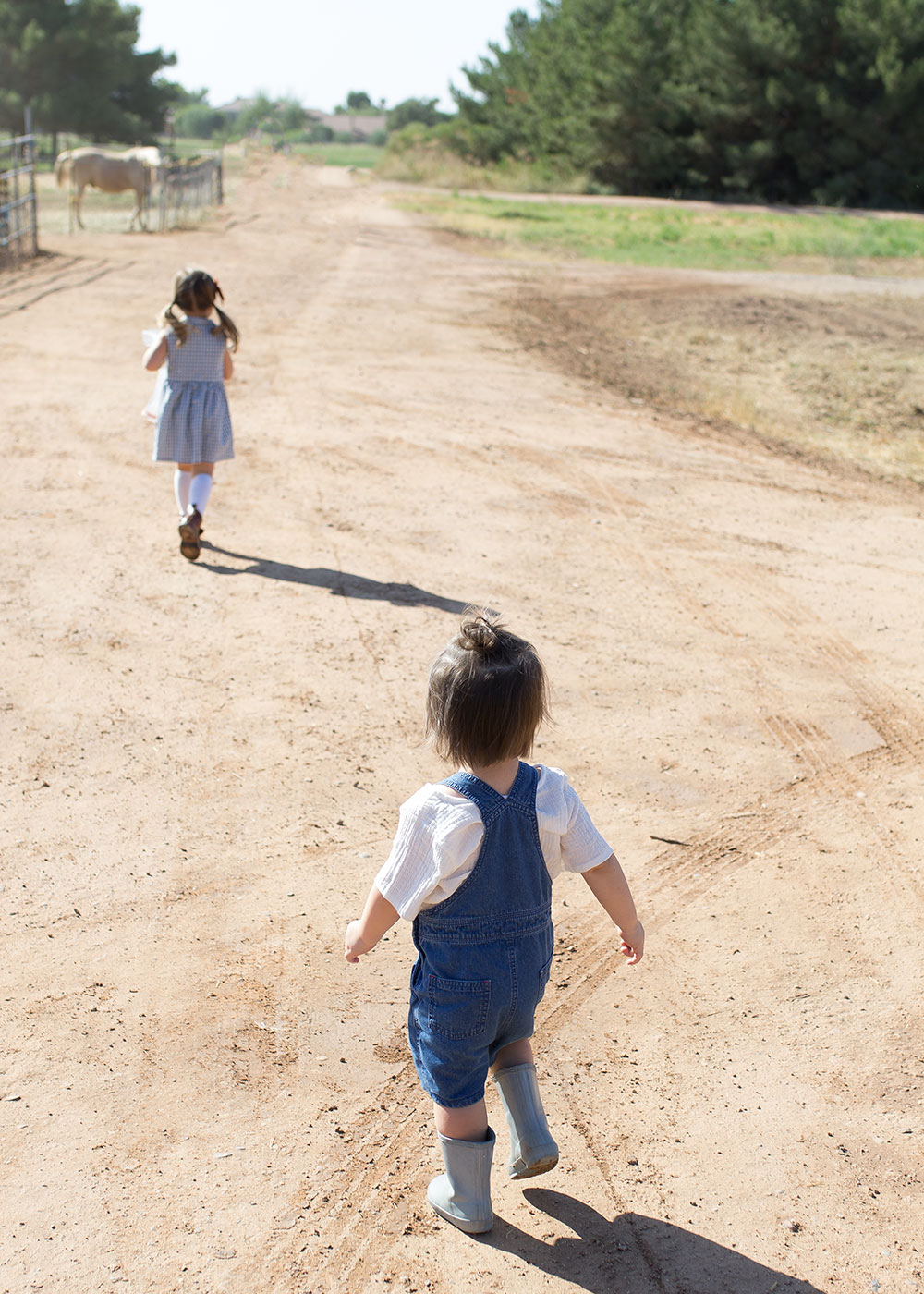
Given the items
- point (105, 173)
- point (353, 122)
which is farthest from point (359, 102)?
point (105, 173)

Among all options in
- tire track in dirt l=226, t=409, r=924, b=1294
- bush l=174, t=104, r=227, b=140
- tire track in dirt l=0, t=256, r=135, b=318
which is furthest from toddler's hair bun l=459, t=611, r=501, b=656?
bush l=174, t=104, r=227, b=140

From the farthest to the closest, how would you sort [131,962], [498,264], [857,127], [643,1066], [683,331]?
[857,127] < [498,264] < [683,331] < [131,962] < [643,1066]

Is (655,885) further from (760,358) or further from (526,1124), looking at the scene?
(760,358)

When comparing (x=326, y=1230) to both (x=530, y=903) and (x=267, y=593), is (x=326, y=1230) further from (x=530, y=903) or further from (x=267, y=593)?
(x=267, y=593)

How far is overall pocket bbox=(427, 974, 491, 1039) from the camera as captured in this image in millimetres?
2391

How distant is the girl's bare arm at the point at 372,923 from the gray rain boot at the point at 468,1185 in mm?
470

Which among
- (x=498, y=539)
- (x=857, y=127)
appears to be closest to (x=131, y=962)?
(x=498, y=539)

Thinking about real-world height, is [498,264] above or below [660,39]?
below

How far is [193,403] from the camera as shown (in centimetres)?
673

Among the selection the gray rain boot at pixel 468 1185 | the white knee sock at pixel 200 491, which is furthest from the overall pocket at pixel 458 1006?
the white knee sock at pixel 200 491

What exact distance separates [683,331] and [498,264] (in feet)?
19.6

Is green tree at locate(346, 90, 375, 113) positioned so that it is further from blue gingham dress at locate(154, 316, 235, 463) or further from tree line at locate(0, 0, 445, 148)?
blue gingham dress at locate(154, 316, 235, 463)

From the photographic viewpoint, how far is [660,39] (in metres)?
39.9

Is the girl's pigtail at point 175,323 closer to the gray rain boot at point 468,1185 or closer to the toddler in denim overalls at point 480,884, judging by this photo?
the toddler in denim overalls at point 480,884
